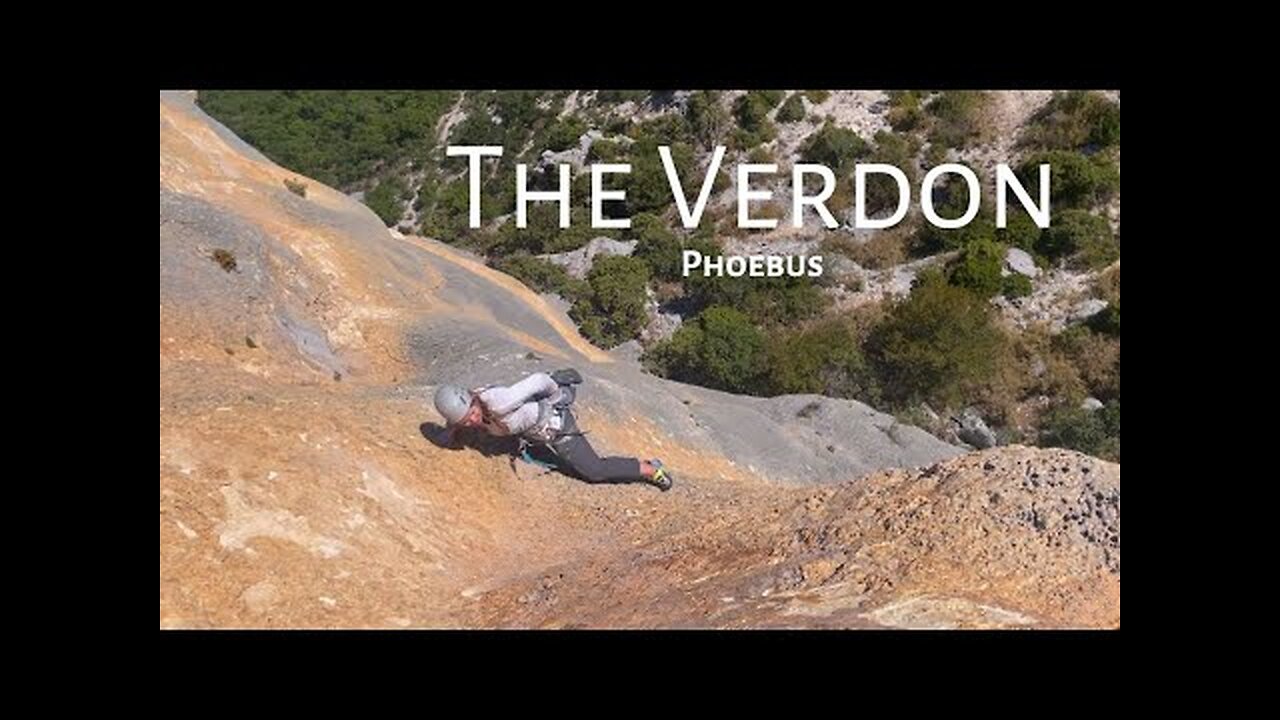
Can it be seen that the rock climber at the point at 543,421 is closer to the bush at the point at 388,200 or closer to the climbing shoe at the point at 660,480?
the climbing shoe at the point at 660,480

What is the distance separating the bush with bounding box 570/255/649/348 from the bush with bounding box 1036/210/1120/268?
17.2m

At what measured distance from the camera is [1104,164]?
53.4m

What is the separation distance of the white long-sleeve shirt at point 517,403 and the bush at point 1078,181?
4020cm

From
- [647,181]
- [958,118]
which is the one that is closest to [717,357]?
[647,181]

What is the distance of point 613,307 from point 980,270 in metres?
14.6

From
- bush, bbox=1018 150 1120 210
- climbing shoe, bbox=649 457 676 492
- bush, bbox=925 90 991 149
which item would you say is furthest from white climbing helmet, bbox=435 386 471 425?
bush, bbox=925 90 991 149

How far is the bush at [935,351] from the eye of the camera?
39.4 meters

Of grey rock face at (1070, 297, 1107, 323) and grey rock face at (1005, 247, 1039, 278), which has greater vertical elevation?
grey rock face at (1005, 247, 1039, 278)

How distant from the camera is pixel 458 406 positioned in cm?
1533

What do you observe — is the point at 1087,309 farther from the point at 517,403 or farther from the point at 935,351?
the point at 517,403

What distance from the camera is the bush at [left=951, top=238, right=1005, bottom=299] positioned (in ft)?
150

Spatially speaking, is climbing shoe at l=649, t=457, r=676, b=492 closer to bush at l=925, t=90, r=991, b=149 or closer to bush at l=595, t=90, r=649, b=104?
bush at l=925, t=90, r=991, b=149

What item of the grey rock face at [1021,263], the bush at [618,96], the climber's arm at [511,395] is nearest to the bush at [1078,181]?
the grey rock face at [1021,263]

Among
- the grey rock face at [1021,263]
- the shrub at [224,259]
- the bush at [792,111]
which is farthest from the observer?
the bush at [792,111]
